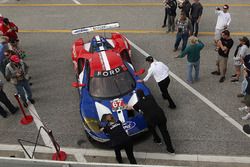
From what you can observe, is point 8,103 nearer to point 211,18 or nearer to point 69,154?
point 69,154

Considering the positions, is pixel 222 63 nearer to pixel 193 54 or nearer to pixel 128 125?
pixel 193 54

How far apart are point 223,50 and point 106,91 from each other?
3.78 metres

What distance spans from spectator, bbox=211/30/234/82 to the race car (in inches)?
101

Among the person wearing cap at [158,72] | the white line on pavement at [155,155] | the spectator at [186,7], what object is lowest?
the white line on pavement at [155,155]

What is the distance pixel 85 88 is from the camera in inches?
346

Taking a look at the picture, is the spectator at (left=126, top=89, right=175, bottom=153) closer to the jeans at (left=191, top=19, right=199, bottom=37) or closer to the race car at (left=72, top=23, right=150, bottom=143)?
the race car at (left=72, top=23, right=150, bottom=143)

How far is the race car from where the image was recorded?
781cm

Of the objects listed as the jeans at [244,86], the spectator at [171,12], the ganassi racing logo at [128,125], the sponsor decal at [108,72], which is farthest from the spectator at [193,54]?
the spectator at [171,12]

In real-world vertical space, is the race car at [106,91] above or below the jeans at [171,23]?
below

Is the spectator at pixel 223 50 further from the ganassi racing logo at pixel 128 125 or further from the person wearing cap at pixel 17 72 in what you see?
the person wearing cap at pixel 17 72

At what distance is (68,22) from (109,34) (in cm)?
255

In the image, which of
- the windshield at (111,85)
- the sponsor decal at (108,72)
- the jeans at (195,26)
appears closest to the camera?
the windshield at (111,85)

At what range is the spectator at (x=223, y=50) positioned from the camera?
9341 millimetres

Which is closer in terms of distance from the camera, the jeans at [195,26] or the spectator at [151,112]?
the spectator at [151,112]
